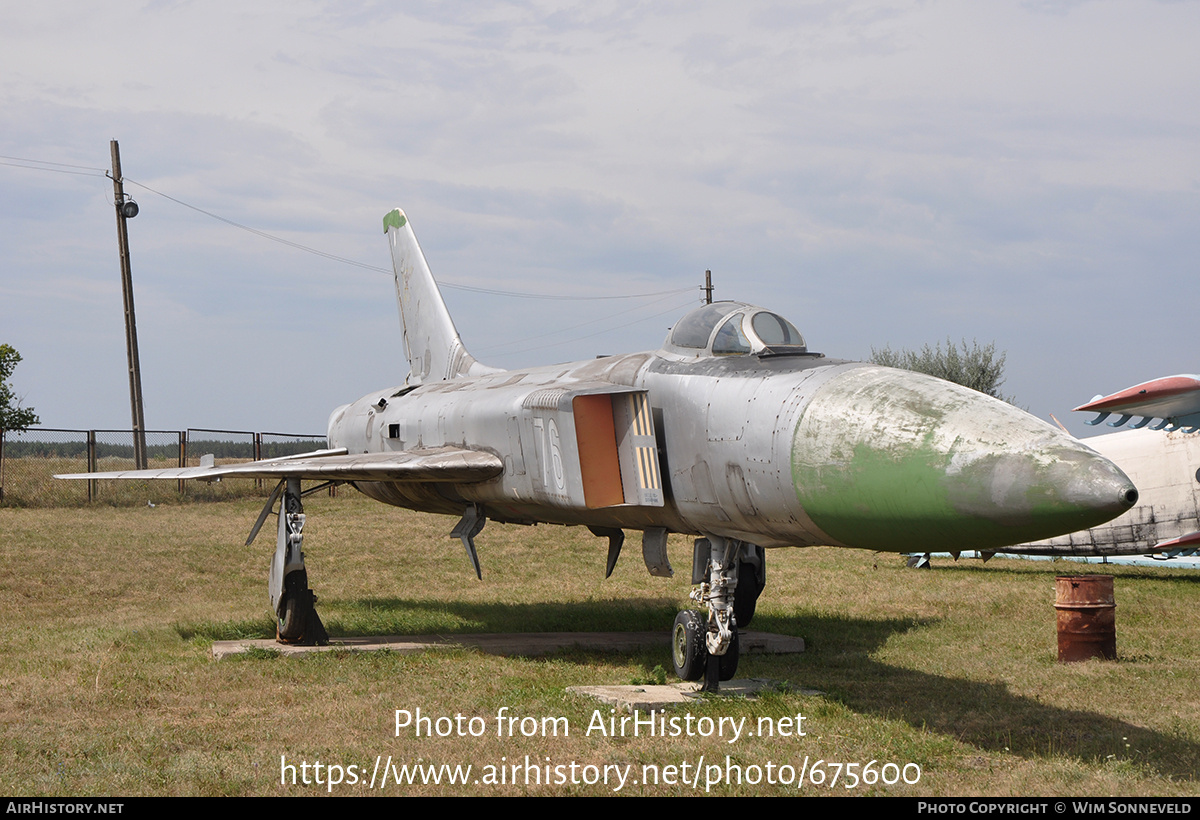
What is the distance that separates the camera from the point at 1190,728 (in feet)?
23.9

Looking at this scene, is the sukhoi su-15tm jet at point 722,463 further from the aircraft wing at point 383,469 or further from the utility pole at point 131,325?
the utility pole at point 131,325

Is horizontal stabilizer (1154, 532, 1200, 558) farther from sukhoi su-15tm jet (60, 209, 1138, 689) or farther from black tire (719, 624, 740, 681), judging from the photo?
black tire (719, 624, 740, 681)

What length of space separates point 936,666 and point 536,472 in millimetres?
4382

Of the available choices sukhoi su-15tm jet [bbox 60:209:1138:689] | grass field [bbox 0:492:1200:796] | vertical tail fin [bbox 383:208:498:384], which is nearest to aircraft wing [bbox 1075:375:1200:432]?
grass field [bbox 0:492:1200:796]

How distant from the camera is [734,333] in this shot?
8180mm

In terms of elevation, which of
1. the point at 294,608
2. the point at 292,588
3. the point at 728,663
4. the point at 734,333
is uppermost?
the point at 734,333

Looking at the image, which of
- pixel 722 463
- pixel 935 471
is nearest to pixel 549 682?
pixel 722 463

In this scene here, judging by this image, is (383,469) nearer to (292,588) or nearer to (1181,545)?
(292,588)

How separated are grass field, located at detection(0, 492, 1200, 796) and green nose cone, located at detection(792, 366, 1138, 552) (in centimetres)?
154

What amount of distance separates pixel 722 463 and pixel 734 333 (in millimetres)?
1186

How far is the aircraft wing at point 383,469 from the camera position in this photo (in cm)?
1059

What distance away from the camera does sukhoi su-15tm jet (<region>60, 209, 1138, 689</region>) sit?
Result: 5484 mm
